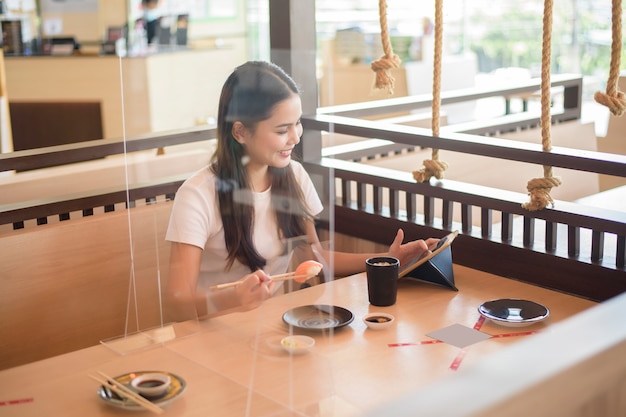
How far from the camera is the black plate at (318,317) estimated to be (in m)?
1.48

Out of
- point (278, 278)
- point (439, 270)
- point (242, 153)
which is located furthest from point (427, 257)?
point (242, 153)

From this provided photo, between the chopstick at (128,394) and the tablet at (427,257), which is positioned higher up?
the tablet at (427,257)

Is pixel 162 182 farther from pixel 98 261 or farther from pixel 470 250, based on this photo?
pixel 470 250

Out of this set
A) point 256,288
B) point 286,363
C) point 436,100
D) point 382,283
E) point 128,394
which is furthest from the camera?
point 436,100

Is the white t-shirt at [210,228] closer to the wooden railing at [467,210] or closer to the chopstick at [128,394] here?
the wooden railing at [467,210]

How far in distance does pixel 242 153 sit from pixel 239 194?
0.09 meters

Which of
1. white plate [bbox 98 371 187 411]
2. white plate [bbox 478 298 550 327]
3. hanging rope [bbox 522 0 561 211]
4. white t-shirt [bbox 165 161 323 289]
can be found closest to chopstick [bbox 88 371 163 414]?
white plate [bbox 98 371 187 411]

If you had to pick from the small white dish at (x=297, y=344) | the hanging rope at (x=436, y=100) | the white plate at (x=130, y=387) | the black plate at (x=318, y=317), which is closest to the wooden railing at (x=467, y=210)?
the hanging rope at (x=436, y=100)

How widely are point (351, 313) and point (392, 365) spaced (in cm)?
23

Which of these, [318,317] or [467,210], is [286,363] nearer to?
[318,317]

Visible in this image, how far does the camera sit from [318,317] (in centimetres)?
152

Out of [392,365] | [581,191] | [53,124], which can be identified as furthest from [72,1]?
[392,365]

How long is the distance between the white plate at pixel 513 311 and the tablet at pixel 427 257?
0.50 feet

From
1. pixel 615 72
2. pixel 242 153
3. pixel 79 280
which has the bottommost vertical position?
pixel 79 280
